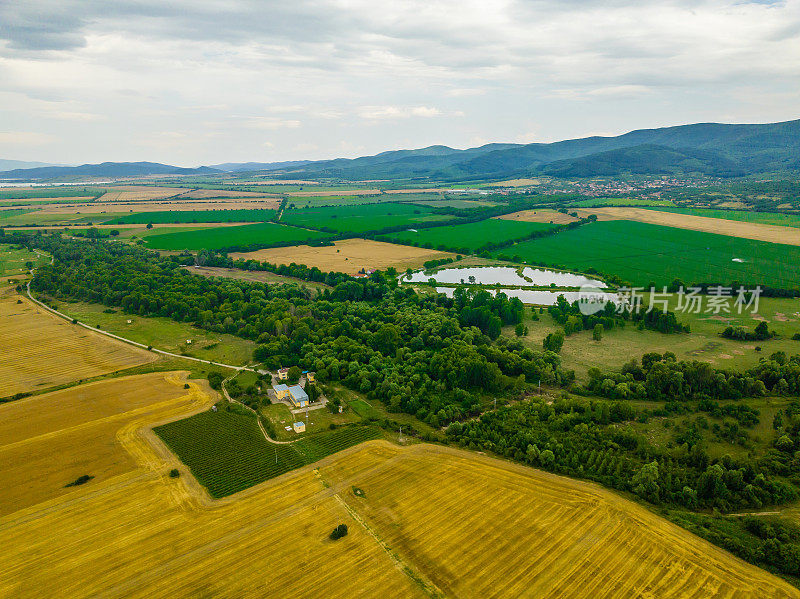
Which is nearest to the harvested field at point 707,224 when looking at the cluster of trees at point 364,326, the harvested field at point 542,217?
the harvested field at point 542,217

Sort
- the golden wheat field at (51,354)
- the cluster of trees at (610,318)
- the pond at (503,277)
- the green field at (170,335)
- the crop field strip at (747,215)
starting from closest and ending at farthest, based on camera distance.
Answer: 1. the golden wheat field at (51,354)
2. the green field at (170,335)
3. the cluster of trees at (610,318)
4. the pond at (503,277)
5. the crop field strip at (747,215)

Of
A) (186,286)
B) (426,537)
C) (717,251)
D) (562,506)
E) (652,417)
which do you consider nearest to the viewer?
(426,537)

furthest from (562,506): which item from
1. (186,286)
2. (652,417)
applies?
(186,286)

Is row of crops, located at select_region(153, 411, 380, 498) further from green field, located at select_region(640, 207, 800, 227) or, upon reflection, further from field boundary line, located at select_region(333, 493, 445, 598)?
green field, located at select_region(640, 207, 800, 227)

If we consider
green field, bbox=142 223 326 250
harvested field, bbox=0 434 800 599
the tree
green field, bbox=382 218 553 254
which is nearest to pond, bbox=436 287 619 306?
green field, bbox=382 218 553 254

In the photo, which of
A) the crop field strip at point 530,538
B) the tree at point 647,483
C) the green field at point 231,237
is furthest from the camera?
the green field at point 231,237

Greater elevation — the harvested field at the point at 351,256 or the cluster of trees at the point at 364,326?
the harvested field at the point at 351,256

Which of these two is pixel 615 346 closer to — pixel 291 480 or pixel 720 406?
pixel 720 406

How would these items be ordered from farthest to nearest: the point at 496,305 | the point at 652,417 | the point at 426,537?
A: 1. the point at 496,305
2. the point at 652,417
3. the point at 426,537

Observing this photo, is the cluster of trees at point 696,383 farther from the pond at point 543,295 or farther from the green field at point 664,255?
the green field at point 664,255
